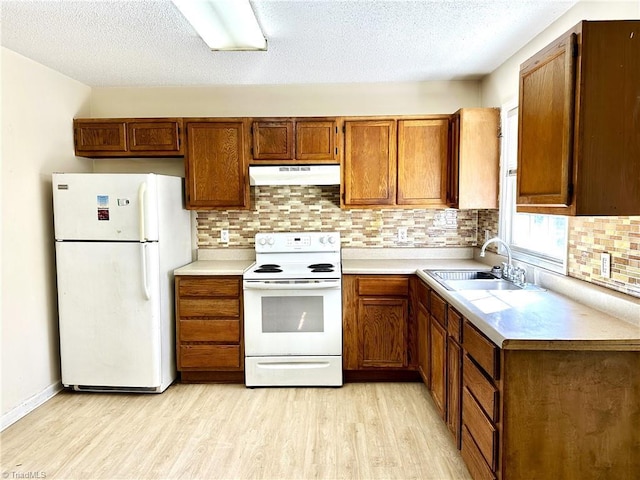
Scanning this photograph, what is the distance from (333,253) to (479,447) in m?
2.02

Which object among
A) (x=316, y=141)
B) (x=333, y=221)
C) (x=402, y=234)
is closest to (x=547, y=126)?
(x=316, y=141)

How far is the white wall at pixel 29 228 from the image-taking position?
9.03ft

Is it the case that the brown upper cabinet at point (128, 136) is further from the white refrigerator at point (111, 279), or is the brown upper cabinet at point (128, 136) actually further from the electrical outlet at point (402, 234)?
the electrical outlet at point (402, 234)

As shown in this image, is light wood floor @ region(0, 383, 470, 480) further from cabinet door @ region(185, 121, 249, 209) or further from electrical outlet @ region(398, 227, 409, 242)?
cabinet door @ region(185, 121, 249, 209)

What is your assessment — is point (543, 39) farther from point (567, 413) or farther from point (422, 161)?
point (567, 413)

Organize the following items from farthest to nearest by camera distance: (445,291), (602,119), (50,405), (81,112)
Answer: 1. (81,112)
2. (50,405)
3. (445,291)
4. (602,119)

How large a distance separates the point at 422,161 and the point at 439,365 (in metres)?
1.58

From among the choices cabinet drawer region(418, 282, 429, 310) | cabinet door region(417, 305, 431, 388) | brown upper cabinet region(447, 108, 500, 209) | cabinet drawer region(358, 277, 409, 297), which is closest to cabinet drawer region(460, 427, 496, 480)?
cabinet door region(417, 305, 431, 388)

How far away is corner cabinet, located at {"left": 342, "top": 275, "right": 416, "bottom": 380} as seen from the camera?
328cm

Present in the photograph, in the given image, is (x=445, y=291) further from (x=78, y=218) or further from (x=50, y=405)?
(x=50, y=405)

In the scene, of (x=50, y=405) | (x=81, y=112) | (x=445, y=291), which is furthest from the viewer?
(x=81, y=112)

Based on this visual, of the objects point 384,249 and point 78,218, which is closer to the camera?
point 78,218

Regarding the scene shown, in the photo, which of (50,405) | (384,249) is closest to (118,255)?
(50,405)

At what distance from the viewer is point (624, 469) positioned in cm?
163
